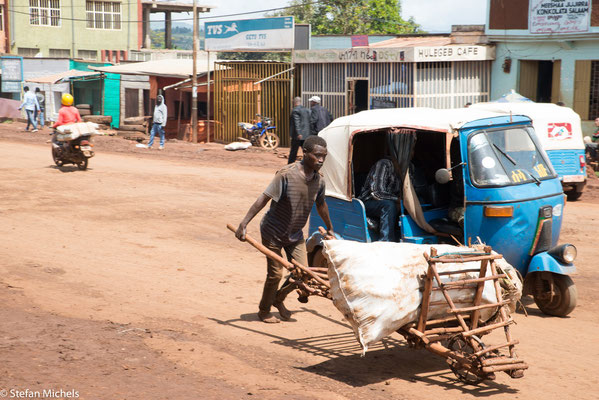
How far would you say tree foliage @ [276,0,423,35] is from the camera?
164ft

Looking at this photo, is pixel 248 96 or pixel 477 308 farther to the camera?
pixel 248 96

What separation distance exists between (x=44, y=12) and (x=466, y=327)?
4811 cm

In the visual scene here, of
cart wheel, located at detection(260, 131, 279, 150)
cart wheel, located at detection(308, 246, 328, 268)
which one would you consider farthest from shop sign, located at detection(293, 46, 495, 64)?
cart wheel, located at detection(308, 246, 328, 268)

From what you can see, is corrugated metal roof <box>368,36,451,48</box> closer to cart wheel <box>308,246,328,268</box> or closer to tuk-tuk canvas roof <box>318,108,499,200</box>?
tuk-tuk canvas roof <box>318,108,499,200</box>

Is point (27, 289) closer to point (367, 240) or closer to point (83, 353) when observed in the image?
point (83, 353)

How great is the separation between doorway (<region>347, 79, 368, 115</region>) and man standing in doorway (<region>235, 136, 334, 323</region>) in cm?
1656

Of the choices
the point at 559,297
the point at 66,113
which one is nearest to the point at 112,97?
the point at 66,113

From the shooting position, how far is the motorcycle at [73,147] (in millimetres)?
16875

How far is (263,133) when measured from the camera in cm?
2380

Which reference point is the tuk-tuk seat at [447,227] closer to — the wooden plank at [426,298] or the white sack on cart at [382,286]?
the white sack on cart at [382,286]

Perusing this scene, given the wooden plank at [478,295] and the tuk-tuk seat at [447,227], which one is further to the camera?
the tuk-tuk seat at [447,227]

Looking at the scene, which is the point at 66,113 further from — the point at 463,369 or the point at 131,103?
the point at 131,103

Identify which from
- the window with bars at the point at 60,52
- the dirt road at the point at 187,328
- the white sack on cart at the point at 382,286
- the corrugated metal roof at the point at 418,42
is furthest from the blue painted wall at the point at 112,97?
the white sack on cart at the point at 382,286

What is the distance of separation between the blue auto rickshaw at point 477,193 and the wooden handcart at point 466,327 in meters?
1.64
